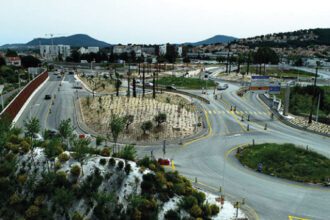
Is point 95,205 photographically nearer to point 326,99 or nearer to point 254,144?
point 254,144

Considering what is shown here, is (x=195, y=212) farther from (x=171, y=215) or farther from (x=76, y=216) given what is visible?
(x=76, y=216)

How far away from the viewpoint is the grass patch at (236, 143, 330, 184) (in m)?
31.9

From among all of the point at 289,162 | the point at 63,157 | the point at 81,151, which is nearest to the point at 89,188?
the point at 81,151

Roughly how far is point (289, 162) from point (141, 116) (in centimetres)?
2552

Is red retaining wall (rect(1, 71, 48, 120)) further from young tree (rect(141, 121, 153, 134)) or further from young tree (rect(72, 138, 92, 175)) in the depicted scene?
young tree (rect(72, 138, 92, 175))

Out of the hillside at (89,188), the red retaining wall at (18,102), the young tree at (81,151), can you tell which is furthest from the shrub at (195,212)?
the red retaining wall at (18,102)

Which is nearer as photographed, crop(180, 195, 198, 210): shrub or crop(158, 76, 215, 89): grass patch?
crop(180, 195, 198, 210): shrub

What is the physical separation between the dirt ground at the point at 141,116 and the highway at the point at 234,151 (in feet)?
9.71

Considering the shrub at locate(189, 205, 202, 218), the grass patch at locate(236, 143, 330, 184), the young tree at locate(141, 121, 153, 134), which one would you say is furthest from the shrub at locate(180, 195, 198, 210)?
the young tree at locate(141, 121, 153, 134)

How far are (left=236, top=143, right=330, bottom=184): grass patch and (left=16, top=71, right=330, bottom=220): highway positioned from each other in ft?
4.20

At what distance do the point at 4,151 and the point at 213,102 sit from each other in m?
50.0

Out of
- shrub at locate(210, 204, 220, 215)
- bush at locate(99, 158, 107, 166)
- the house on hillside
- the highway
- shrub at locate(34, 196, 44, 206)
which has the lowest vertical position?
the highway

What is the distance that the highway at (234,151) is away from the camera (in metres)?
26.6

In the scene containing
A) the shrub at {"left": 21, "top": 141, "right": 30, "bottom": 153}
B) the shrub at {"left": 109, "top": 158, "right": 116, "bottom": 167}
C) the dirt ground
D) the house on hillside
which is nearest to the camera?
the shrub at {"left": 109, "top": 158, "right": 116, "bottom": 167}
